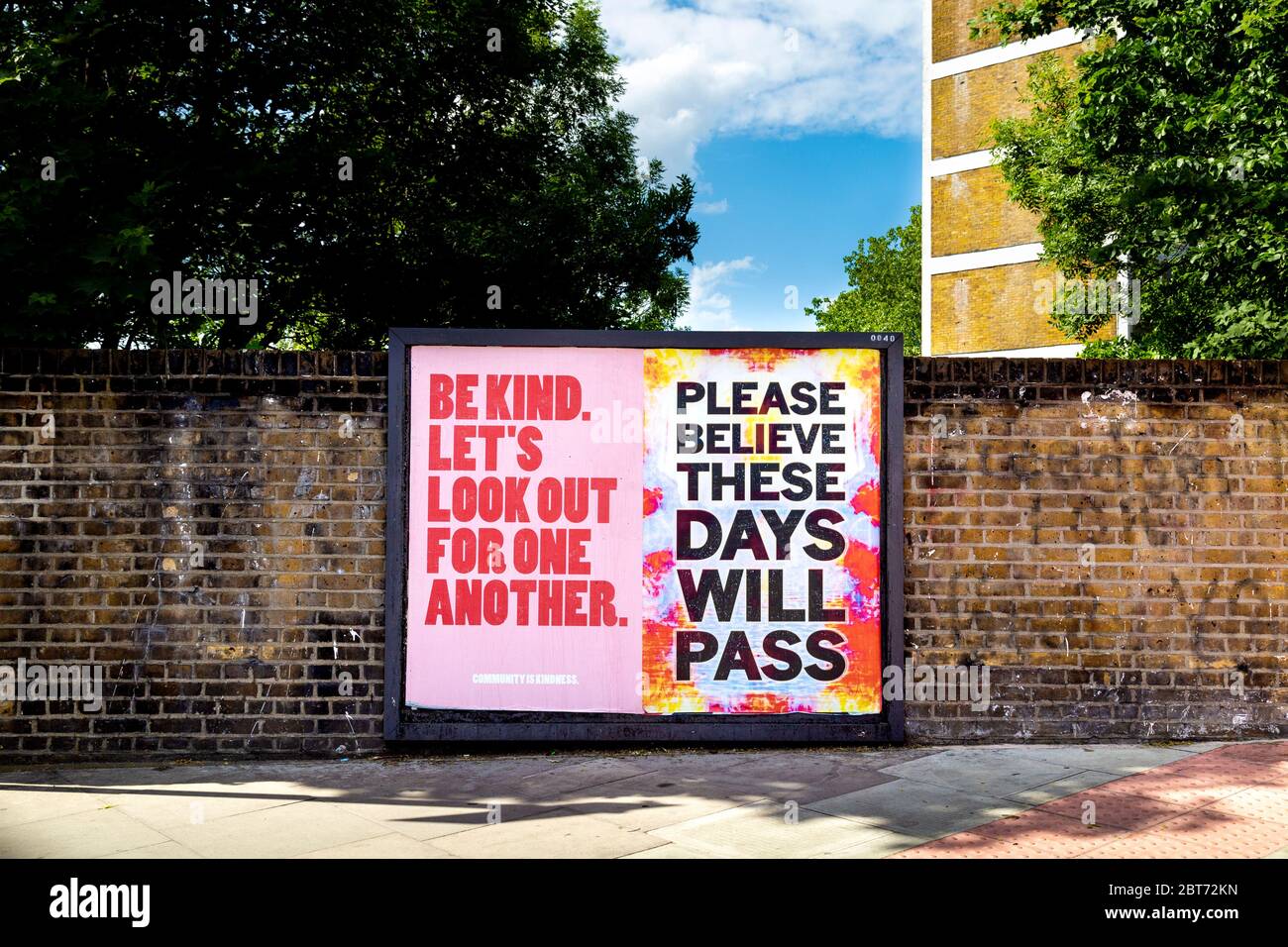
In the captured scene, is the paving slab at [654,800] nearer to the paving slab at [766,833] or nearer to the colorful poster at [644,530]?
the paving slab at [766,833]

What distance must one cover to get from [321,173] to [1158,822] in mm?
17210

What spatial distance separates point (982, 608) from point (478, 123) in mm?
18586

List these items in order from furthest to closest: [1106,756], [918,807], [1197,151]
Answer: [1197,151]
[1106,756]
[918,807]

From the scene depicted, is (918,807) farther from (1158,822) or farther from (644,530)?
(644,530)

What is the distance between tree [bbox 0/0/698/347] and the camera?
1091cm

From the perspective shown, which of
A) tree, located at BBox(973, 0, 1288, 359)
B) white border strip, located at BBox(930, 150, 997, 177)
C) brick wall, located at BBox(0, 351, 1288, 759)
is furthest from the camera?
white border strip, located at BBox(930, 150, 997, 177)

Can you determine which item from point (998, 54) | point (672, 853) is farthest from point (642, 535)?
point (998, 54)

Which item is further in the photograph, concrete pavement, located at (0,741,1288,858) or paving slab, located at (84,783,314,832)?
paving slab, located at (84,783,314,832)

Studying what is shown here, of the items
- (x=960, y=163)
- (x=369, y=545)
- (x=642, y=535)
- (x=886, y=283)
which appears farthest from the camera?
(x=886, y=283)

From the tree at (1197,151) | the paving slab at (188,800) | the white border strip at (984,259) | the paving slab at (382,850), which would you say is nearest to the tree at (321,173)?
the paving slab at (188,800)

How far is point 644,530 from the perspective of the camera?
23.5ft

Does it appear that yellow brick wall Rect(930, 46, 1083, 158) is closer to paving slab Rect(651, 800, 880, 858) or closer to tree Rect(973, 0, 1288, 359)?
tree Rect(973, 0, 1288, 359)

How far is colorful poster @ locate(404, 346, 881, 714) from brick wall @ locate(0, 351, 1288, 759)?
0.41 meters

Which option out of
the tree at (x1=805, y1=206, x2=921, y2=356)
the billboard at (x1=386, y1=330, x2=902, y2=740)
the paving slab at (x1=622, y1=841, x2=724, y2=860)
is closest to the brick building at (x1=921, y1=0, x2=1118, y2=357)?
the tree at (x1=805, y1=206, x2=921, y2=356)
